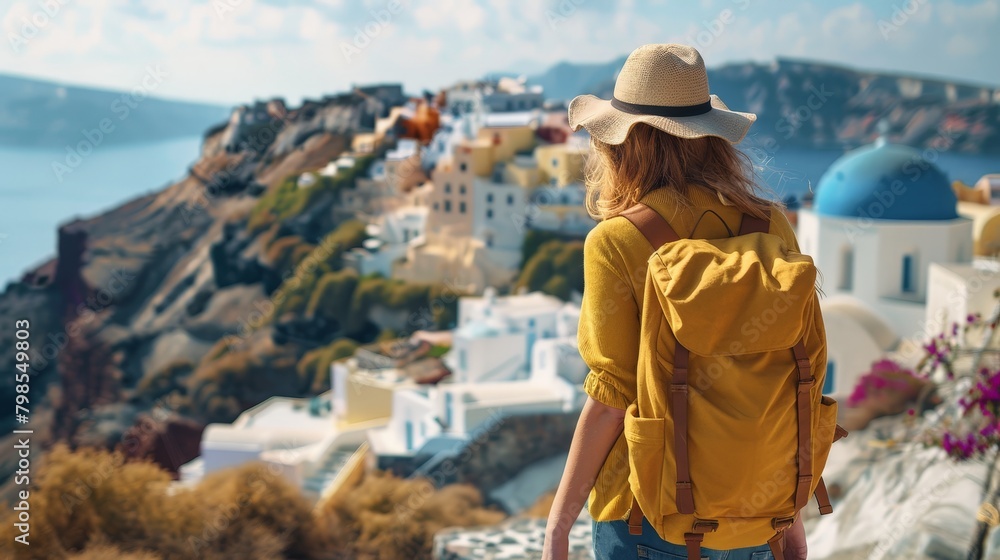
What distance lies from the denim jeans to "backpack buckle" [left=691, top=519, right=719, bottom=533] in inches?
2.1

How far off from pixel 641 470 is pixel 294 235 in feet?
111

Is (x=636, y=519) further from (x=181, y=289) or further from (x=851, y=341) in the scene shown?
(x=181, y=289)

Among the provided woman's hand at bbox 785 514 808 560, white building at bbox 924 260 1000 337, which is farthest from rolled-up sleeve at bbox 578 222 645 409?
white building at bbox 924 260 1000 337

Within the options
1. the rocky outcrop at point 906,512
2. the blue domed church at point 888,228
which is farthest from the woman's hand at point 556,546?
the blue domed church at point 888,228

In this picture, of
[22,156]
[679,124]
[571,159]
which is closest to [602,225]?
[679,124]

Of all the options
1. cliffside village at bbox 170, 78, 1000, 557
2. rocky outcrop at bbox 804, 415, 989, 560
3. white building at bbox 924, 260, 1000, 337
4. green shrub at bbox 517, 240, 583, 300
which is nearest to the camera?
rocky outcrop at bbox 804, 415, 989, 560

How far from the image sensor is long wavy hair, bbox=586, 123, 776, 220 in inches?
54.0

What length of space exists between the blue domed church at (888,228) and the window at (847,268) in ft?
0.04

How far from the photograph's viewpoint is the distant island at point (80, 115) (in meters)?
37.9

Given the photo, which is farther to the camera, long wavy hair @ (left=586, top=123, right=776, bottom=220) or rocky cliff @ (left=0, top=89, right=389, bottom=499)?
rocky cliff @ (left=0, top=89, right=389, bottom=499)

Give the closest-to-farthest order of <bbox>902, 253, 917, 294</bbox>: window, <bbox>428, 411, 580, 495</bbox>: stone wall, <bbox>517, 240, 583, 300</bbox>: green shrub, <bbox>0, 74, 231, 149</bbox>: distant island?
<bbox>902, 253, 917, 294</bbox>: window
<bbox>428, 411, 580, 495</bbox>: stone wall
<bbox>517, 240, 583, 300</bbox>: green shrub
<bbox>0, 74, 231, 149</bbox>: distant island

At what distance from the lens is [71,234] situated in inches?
1449

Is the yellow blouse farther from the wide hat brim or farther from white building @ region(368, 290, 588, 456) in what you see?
white building @ region(368, 290, 588, 456)

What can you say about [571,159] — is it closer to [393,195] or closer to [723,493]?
[393,195]
